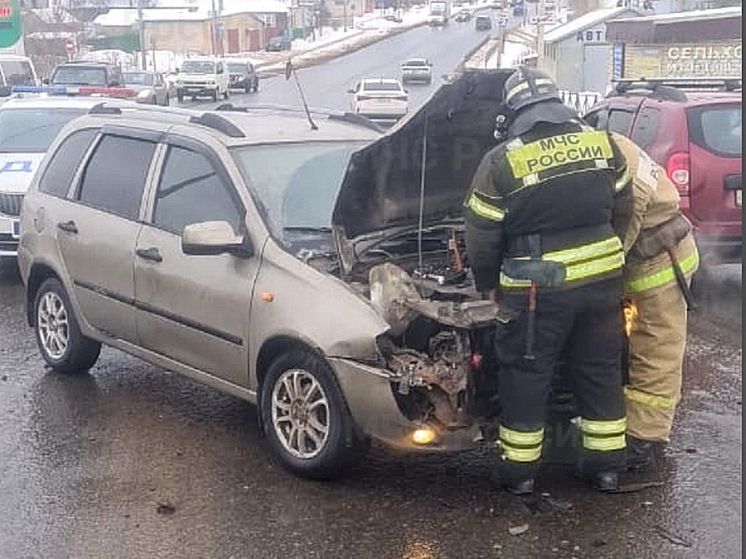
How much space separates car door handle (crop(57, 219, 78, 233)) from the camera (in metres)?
6.90

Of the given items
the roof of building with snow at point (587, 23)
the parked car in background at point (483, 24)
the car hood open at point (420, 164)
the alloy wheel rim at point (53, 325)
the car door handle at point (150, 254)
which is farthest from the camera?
the parked car in background at point (483, 24)

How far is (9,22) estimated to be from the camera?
36000mm

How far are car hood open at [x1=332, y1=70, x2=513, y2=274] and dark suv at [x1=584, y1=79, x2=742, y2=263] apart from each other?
12.6ft

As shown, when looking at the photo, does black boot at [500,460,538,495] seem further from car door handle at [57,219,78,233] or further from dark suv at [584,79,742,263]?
dark suv at [584,79,742,263]

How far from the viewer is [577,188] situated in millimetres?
4848

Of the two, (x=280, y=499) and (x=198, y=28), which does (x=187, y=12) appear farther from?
(x=280, y=499)

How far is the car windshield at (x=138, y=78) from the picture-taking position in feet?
131

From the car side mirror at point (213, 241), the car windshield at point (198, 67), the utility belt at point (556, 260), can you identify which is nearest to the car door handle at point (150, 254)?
the car side mirror at point (213, 241)

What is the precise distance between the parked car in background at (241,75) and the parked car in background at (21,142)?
4084cm

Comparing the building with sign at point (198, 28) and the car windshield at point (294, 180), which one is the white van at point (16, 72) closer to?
the car windshield at point (294, 180)

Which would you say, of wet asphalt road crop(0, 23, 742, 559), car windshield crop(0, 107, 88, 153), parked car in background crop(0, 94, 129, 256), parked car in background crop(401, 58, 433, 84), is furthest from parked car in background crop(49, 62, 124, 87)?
parked car in background crop(401, 58, 433, 84)

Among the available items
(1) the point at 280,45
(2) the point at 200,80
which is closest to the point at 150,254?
(2) the point at 200,80

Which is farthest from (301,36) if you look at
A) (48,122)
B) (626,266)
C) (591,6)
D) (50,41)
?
(626,266)

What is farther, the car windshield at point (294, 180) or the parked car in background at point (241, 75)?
the parked car in background at point (241, 75)
